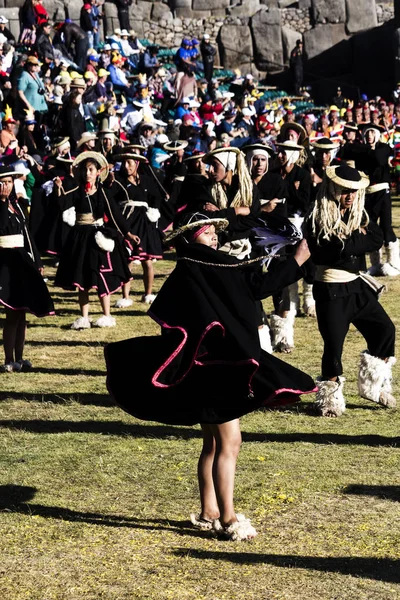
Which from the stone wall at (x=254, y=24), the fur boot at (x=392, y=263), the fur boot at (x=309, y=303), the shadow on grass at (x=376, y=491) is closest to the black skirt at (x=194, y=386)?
the shadow on grass at (x=376, y=491)

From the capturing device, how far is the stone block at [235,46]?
41.8 meters

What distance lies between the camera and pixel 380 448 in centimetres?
819

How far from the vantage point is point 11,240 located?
1108cm

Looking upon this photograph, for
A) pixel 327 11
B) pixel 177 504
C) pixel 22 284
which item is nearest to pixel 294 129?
pixel 22 284

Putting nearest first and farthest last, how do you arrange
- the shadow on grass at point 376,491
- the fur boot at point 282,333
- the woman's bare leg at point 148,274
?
the shadow on grass at point 376,491, the fur boot at point 282,333, the woman's bare leg at point 148,274

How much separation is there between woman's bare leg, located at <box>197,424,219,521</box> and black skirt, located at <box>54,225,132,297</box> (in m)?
6.69

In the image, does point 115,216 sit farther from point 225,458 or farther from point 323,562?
point 323,562

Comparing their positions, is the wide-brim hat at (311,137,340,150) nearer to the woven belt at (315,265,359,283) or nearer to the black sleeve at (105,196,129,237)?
the black sleeve at (105,196,129,237)

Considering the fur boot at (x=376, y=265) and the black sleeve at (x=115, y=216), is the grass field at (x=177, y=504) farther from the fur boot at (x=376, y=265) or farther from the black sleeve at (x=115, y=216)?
the fur boot at (x=376, y=265)

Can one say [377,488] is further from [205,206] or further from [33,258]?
[33,258]

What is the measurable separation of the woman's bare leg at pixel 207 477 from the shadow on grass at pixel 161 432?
2.03m

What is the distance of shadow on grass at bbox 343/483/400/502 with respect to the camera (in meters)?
7.07

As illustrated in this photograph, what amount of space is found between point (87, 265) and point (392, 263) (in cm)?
533

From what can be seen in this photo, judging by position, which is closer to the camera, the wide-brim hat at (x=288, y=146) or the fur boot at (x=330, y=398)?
the fur boot at (x=330, y=398)
